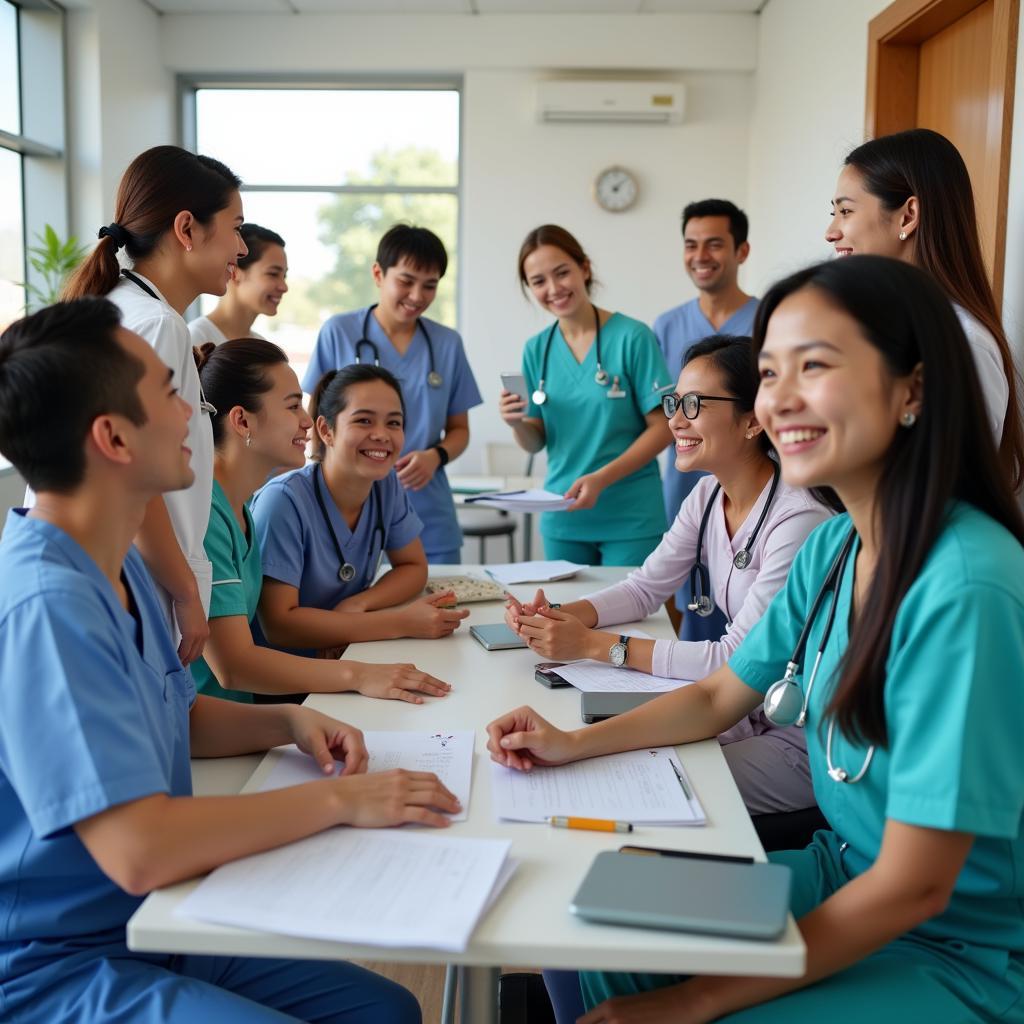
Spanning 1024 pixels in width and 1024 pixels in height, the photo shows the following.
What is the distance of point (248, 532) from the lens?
2.00 metres

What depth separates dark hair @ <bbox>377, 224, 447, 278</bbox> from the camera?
3.15 meters

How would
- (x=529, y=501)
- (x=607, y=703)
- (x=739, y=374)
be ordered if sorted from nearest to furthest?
1. (x=607, y=703)
2. (x=739, y=374)
3. (x=529, y=501)

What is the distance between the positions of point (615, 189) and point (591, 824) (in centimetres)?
480

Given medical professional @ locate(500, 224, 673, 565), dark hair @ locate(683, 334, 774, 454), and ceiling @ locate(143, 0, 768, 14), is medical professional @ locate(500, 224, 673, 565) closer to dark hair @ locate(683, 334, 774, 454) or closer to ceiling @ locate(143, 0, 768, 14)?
dark hair @ locate(683, 334, 774, 454)

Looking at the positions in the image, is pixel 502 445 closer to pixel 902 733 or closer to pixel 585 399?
pixel 585 399

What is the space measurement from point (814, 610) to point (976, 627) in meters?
0.30

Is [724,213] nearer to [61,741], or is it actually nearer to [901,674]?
[901,674]

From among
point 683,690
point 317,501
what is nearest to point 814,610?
point 683,690

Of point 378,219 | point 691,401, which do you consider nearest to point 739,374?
point 691,401

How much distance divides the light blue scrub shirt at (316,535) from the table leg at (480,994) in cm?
102

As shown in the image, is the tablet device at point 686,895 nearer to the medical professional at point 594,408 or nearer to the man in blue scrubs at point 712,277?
the medical professional at point 594,408

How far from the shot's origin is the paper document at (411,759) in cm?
127

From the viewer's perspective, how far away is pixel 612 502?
9.96ft

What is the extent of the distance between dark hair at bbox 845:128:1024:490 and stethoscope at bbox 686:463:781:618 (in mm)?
442
